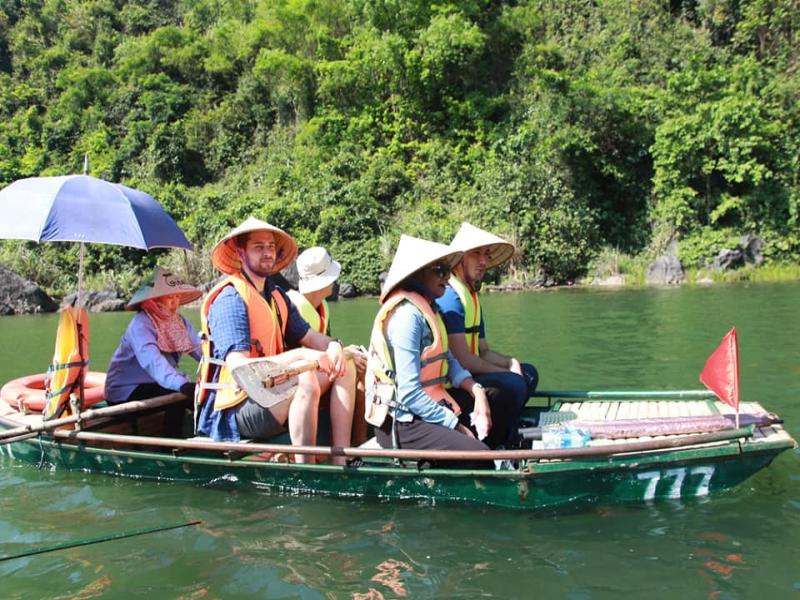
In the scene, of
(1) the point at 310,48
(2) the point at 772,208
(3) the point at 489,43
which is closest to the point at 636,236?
(2) the point at 772,208

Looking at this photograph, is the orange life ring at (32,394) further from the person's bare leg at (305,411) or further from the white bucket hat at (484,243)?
the white bucket hat at (484,243)

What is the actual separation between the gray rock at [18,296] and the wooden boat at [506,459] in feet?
54.5

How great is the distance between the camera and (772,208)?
2009 centimetres

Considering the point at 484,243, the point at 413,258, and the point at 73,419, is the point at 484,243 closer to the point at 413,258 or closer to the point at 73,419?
the point at 413,258

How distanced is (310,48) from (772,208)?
17728 millimetres

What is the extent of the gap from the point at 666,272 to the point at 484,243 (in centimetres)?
1603

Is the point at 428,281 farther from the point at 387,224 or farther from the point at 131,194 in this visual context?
the point at 387,224

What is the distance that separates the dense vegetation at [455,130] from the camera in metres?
20.6

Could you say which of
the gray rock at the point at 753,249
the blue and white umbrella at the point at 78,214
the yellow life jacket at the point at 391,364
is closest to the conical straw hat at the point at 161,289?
the blue and white umbrella at the point at 78,214

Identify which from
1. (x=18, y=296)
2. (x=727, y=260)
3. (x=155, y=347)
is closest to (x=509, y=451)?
(x=155, y=347)

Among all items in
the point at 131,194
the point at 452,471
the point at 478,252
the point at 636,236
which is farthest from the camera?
the point at 636,236

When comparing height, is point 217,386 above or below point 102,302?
below

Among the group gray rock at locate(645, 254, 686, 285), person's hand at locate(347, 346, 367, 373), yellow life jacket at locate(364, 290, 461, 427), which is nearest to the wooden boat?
yellow life jacket at locate(364, 290, 461, 427)

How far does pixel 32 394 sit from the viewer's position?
575cm
